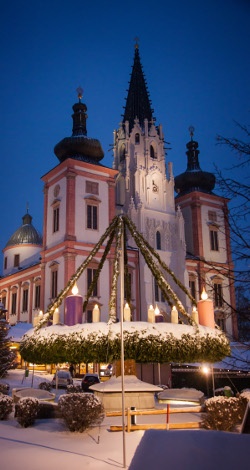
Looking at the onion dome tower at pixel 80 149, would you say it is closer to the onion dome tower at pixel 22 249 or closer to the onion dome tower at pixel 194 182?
the onion dome tower at pixel 194 182

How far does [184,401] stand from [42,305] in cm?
2821

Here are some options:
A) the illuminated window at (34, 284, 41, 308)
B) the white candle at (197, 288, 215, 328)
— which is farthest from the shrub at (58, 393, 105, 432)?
the illuminated window at (34, 284, 41, 308)

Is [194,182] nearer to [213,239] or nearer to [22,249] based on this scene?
[213,239]

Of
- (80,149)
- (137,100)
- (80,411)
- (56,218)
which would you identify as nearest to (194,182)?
(137,100)

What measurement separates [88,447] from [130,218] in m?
39.1

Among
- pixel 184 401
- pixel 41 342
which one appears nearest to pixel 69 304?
pixel 41 342

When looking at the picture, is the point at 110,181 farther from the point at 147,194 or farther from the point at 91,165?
the point at 147,194

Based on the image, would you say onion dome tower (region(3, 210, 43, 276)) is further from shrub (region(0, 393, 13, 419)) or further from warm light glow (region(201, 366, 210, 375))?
shrub (region(0, 393, 13, 419))

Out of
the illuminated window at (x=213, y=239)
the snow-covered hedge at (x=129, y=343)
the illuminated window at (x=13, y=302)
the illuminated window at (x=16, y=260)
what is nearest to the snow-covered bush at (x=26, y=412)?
the snow-covered hedge at (x=129, y=343)

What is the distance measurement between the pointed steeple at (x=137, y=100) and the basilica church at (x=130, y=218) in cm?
13

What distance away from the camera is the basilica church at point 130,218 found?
42656 millimetres

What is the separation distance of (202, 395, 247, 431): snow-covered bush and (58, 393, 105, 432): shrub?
255 cm

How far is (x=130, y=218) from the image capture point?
47.8 meters

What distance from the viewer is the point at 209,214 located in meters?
55.2
